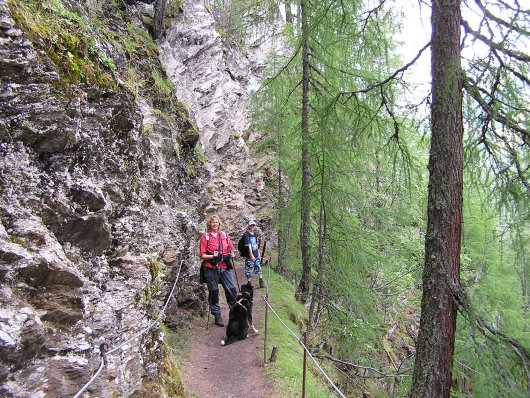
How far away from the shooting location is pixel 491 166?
12.4 ft

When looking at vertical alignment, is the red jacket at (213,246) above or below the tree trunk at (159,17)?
below

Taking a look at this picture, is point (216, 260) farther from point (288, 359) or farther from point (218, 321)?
point (288, 359)

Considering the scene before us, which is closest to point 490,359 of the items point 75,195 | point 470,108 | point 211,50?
point 470,108

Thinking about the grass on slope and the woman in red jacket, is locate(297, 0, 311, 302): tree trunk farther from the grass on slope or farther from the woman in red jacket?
the woman in red jacket

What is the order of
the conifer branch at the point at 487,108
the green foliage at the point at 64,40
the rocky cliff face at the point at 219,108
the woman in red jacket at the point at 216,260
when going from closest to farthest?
the green foliage at the point at 64,40 < the conifer branch at the point at 487,108 < the woman in red jacket at the point at 216,260 < the rocky cliff face at the point at 219,108

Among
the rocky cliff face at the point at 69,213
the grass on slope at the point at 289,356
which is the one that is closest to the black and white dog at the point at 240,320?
the grass on slope at the point at 289,356

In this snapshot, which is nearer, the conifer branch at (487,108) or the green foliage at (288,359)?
the conifer branch at (487,108)

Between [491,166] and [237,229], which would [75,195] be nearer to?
[491,166]

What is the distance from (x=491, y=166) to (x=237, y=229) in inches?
479

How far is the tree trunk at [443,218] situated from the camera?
11.3 ft

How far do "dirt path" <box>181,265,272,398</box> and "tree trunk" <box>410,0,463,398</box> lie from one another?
269 centimetres

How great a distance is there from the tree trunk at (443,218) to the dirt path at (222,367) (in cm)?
269

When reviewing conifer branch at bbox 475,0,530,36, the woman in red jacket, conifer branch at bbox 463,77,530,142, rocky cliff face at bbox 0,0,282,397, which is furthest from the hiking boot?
conifer branch at bbox 475,0,530,36

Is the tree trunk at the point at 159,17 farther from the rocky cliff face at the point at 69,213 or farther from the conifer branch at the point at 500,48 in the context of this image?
the conifer branch at the point at 500,48
